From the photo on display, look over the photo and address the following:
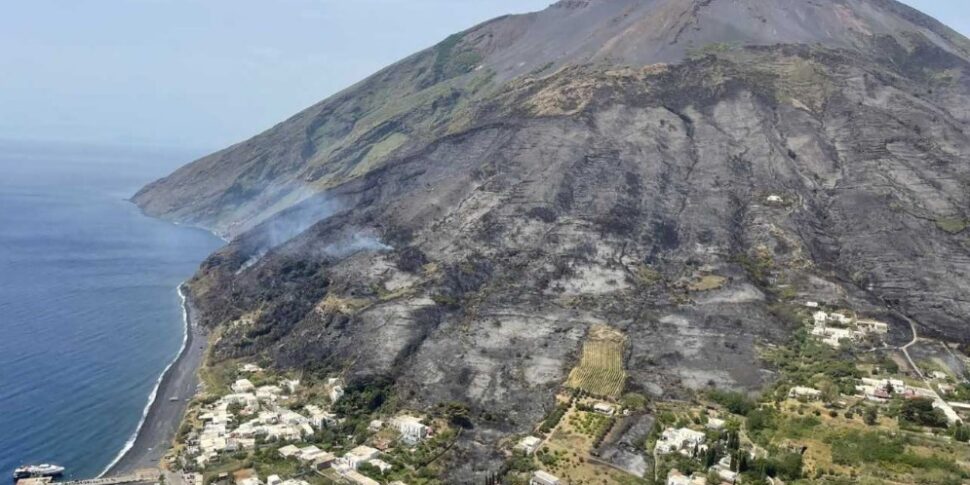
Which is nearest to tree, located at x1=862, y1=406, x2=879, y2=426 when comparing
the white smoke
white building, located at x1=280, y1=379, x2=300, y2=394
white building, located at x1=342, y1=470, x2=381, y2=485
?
white building, located at x1=342, y1=470, x2=381, y2=485

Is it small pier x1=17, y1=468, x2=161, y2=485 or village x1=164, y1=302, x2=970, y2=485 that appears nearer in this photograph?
village x1=164, y1=302, x2=970, y2=485

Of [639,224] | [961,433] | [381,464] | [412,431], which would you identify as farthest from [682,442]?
[639,224]

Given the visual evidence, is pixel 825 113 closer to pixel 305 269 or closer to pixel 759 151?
pixel 759 151

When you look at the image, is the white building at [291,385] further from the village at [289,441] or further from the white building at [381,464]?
the white building at [381,464]

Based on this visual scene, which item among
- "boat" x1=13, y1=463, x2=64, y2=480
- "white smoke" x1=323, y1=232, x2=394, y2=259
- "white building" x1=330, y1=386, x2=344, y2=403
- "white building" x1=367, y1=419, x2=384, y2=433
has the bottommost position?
"white building" x1=367, y1=419, x2=384, y2=433

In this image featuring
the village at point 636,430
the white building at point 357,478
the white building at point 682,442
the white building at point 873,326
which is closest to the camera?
the village at point 636,430

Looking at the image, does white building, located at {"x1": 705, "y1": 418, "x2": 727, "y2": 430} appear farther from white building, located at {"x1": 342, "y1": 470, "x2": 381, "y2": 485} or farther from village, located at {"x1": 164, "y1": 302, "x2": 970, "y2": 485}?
white building, located at {"x1": 342, "y1": 470, "x2": 381, "y2": 485}

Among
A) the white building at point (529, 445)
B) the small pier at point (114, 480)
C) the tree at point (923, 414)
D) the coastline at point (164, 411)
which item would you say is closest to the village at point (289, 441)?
the small pier at point (114, 480)
